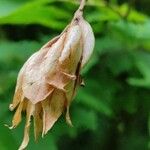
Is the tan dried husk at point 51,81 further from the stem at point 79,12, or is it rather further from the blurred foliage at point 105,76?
the blurred foliage at point 105,76

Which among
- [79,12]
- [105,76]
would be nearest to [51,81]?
[79,12]

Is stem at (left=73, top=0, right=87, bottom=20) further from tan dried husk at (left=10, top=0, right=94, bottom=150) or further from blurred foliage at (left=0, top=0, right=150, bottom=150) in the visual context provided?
blurred foliage at (left=0, top=0, right=150, bottom=150)

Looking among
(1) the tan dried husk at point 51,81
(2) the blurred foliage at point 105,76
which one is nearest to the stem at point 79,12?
(1) the tan dried husk at point 51,81

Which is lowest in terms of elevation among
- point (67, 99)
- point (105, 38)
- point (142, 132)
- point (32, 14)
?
point (142, 132)

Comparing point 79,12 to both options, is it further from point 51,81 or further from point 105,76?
point 105,76

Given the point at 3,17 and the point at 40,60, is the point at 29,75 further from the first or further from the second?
the point at 3,17

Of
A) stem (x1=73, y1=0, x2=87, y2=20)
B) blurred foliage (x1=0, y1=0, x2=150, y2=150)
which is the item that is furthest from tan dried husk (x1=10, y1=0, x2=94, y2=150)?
blurred foliage (x1=0, y1=0, x2=150, y2=150)

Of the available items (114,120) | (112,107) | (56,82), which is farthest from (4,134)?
(114,120)
